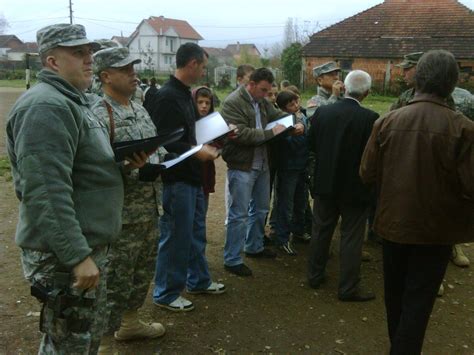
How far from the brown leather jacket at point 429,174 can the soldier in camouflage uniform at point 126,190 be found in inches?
58.4

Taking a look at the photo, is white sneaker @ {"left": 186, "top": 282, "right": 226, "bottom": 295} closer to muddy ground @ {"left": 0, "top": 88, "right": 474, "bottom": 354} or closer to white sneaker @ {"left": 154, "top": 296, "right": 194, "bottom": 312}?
muddy ground @ {"left": 0, "top": 88, "right": 474, "bottom": 354}

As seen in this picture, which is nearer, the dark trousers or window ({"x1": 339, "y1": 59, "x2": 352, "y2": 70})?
the dark trousers

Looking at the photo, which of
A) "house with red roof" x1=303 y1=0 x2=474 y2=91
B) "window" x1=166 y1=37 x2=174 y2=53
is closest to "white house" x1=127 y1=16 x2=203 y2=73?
"window" x1=166 y1=37 x2=174 y2=53

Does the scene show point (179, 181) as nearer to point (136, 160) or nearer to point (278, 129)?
point (136, 160)

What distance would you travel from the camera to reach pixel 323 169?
14.2 feet

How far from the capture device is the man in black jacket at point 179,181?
362 cm

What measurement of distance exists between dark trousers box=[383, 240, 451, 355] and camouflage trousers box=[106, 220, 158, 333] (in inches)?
61.8

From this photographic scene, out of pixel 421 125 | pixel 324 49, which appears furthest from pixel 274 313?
pixel 324 49

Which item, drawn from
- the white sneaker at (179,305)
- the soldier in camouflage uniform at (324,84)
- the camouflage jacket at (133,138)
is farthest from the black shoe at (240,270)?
the soldier in camouflage uniform at (324,84)

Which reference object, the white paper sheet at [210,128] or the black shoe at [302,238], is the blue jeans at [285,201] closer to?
the black shoe at [302,238]

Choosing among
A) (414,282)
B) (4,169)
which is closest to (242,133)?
(414,282)

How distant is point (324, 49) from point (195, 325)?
3087 cm

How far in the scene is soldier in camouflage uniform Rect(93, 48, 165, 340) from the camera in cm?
301

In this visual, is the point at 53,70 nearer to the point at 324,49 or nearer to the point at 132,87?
the point at 132,87
